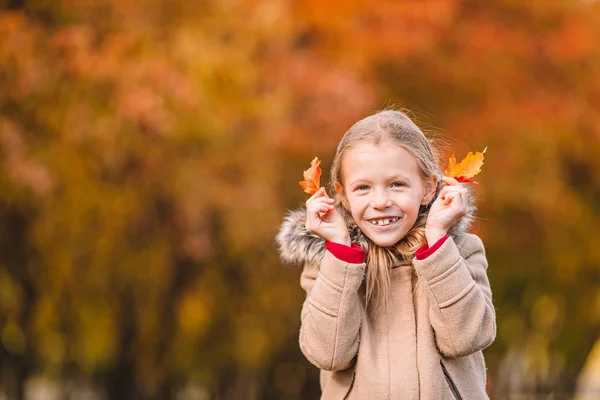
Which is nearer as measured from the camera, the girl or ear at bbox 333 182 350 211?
the girl

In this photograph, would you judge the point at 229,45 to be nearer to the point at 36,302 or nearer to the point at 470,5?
the point at 470,5

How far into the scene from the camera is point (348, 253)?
336 centimetres

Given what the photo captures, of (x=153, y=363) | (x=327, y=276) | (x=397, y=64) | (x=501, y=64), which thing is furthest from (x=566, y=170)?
(x=327, y=276)

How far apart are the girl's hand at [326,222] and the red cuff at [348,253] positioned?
0.03 metres

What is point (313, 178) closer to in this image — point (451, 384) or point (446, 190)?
point (446, 190)

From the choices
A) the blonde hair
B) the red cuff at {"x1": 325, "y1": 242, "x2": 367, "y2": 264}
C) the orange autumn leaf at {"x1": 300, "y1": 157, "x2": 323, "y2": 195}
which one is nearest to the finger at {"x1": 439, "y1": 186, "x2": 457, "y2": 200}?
the blonde hair

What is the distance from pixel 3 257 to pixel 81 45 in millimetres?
3381

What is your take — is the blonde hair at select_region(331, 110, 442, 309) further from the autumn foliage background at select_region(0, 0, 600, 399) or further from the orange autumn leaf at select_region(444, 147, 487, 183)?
the autumn foliage background at select_region(0, 0, 600, 399)

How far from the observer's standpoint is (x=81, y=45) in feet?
33.4

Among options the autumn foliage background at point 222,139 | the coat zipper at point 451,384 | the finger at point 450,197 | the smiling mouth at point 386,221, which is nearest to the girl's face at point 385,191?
the smiling mouth at point 386,221

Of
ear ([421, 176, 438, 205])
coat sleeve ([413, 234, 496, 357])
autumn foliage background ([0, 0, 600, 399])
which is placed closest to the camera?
coat sleeve ([413, 234, 496, 357])

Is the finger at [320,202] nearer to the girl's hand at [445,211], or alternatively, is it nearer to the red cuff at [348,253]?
the red cuff at [348,253]

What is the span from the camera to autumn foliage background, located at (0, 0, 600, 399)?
407 inches

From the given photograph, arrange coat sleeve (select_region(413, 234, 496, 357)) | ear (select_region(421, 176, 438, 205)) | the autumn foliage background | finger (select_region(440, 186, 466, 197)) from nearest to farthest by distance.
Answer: coat sleeve (select_region(413, 234, 496, 357)) → finger (select_region(440, 186, 466, 197)) → ear (select_region(421, 176, 438, 205)) → the autumn foliage background
